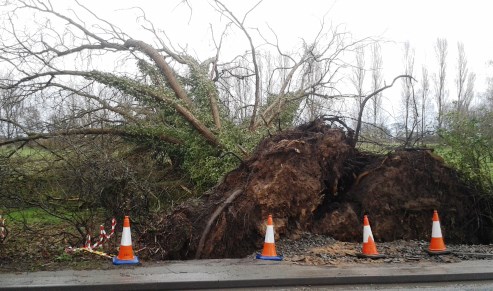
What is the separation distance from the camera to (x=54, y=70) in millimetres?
13148

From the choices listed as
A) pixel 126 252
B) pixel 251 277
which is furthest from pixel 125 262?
pixel 251 277

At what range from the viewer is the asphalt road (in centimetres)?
639

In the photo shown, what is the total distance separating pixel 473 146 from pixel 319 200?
132 inches

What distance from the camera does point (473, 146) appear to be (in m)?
10.1

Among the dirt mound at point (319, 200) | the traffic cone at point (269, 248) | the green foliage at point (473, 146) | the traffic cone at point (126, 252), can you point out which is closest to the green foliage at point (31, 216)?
the dirt mound at point (319, 200)

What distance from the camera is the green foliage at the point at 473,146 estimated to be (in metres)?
9.99

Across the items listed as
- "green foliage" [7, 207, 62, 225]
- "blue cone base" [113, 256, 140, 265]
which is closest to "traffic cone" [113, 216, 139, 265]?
"blue cone base" [113, 256, 140, 265]

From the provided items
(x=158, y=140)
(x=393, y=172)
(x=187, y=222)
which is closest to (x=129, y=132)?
(x=158, y=140)

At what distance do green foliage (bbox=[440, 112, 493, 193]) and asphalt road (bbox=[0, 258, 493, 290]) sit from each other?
→ 288 cm

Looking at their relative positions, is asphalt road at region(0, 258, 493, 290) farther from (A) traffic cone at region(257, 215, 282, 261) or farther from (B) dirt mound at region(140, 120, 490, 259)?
(B) dirt mound at region(140, 120, 490, 259)

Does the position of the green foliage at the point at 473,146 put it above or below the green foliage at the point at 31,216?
above

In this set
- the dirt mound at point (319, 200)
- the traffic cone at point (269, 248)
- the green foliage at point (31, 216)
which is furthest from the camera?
the green foliage at point (31, 216)

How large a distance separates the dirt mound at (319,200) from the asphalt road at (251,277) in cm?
141

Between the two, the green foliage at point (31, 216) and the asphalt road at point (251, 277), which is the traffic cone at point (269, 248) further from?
the green foliage at point (31, 216)
